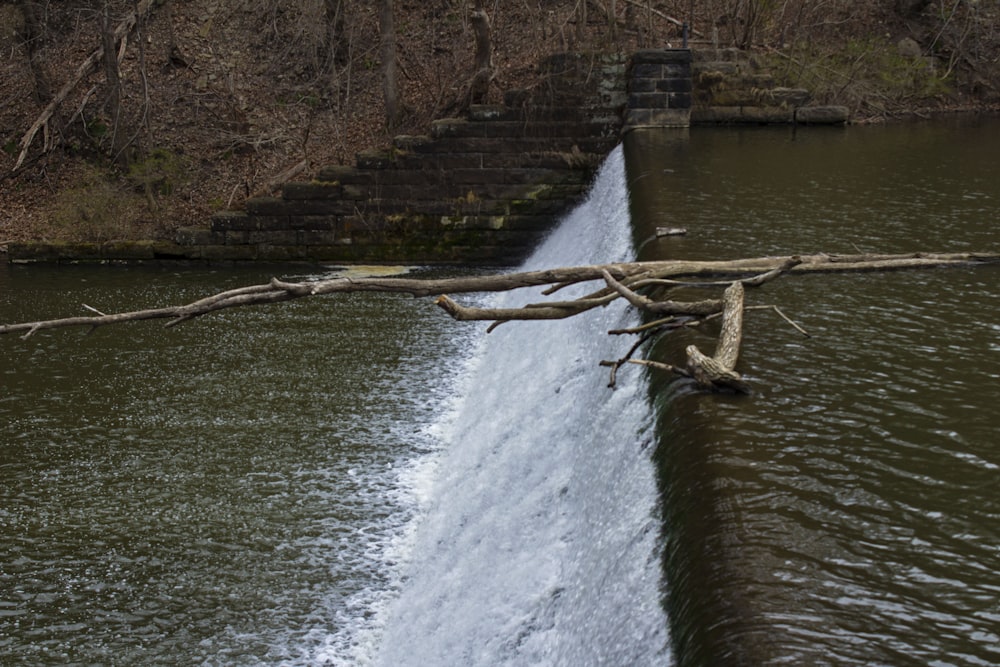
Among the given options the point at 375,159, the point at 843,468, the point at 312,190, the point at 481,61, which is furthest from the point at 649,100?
the point at 843,468

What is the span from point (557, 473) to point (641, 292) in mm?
1289

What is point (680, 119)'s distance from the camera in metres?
14.0

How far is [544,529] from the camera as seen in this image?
5387 mm

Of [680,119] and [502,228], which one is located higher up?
[680,119]

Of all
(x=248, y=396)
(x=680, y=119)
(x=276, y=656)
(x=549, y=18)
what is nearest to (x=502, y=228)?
(x=680, y=119)

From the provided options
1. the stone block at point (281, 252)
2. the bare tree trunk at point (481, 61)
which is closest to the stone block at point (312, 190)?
the stone block at point (281, 252)

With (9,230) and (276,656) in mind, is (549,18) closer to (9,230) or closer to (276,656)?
(9,230)

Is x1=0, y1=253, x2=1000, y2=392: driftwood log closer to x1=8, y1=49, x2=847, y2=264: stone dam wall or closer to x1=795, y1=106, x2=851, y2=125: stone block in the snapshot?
x1=8, y1=49, x2=847, y2=264: stone dam wall

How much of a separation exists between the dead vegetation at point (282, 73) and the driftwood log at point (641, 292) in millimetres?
Result: 9564

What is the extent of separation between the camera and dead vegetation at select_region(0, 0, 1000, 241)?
16.1 meters

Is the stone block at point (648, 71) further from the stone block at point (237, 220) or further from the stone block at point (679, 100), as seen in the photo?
the stone block at point (237, 220)

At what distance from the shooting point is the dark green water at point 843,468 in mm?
2939

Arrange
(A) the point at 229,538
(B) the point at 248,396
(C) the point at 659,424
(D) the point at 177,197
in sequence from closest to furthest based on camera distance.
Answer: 1. (C) the point at 659,424
2. (A) the point at 229,538
3. (B) the point at 248,396
4. (D) the point at 177,197

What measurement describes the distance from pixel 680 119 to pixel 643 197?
5.50 metres
